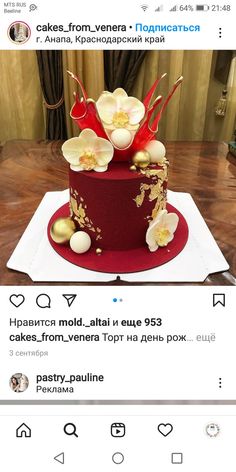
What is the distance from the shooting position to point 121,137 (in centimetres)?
72

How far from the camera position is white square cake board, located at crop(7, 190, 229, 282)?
2.25 ft

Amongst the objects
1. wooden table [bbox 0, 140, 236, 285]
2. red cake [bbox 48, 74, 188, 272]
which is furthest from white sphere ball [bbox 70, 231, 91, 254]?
wooden table [bbox 0, 140, 236, 285]

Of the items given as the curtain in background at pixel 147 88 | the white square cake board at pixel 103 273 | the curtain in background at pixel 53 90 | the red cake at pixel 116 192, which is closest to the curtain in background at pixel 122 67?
the curtain in background at pixel 147 88

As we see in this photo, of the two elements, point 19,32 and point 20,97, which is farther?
point 20,97

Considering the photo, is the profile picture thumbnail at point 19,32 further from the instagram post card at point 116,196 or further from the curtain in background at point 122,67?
the curtain in background at point 122,67

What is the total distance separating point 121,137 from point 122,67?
3.16 feet
